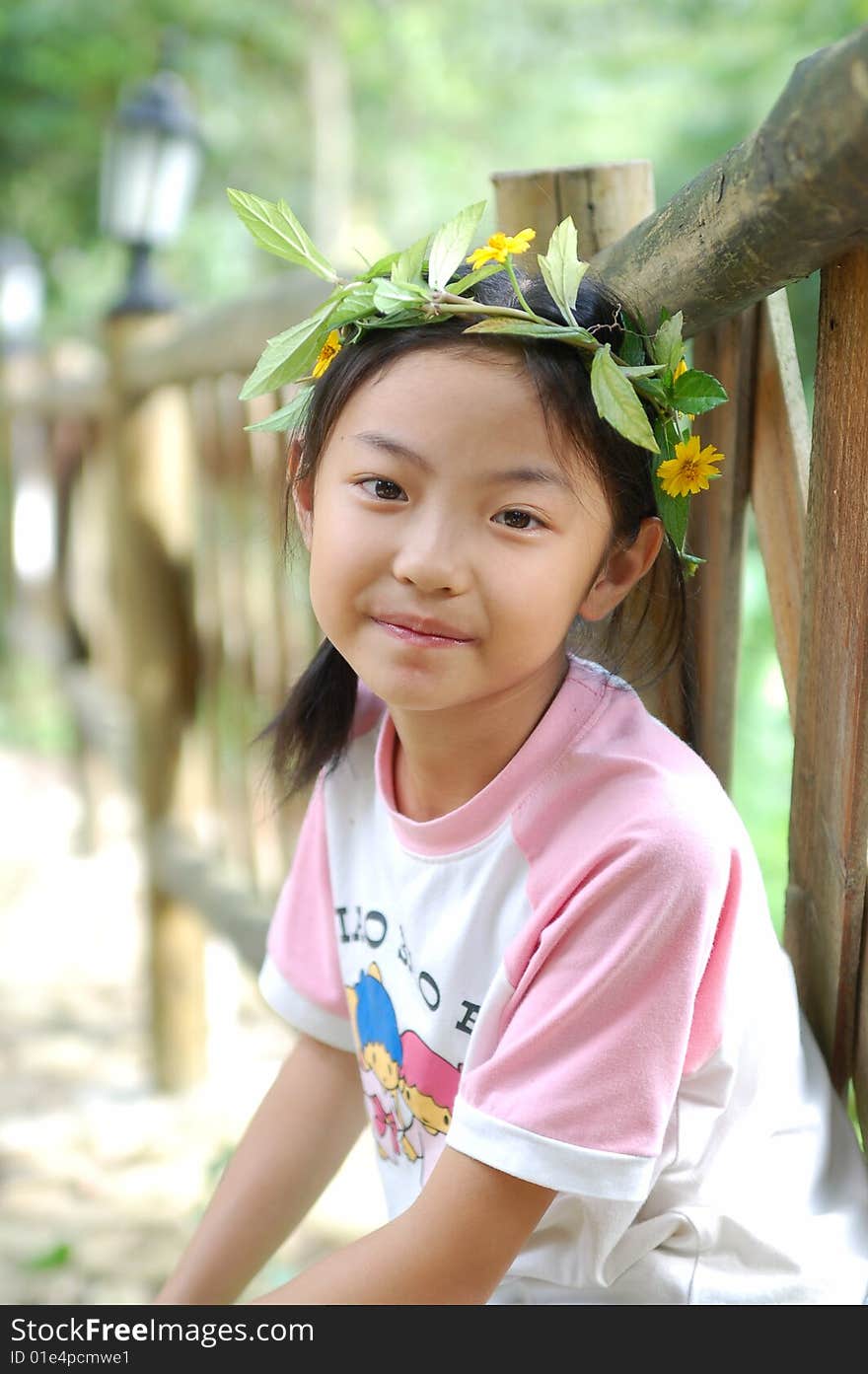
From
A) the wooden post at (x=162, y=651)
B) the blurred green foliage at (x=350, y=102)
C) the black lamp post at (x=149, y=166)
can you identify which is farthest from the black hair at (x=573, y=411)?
the blurred green foliage at (x=350, y=102)

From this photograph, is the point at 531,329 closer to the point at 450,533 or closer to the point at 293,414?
the point at 450,533

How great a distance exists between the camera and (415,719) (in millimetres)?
1292

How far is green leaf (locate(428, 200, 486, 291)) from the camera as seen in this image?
3.80 ft

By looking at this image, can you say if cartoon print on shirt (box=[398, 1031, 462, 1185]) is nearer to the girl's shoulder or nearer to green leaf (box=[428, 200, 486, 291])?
the girl's shoulder

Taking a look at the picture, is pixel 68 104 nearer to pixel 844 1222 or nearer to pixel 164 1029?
pixel 164 1029

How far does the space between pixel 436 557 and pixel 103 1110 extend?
2.69m

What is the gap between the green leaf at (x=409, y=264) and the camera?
118 cm

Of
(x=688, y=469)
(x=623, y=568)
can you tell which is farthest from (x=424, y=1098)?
(x=688, y=469)

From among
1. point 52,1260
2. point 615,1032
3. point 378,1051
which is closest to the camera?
point 615,1032

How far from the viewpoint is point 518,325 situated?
1.10m

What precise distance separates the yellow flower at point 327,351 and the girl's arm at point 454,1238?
2.32 feet

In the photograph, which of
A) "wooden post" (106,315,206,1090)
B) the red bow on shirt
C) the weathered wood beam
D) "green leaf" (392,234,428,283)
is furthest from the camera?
"wooden post" (106,315,206,1090)

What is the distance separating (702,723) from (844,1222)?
20.3 inches

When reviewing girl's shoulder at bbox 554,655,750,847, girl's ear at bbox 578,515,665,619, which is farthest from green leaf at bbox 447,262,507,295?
girl's shoulder at bbox 554,655,750,847
